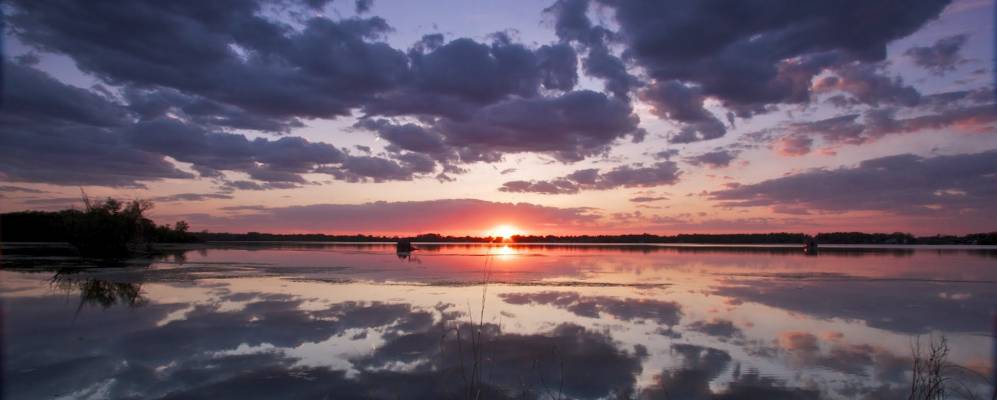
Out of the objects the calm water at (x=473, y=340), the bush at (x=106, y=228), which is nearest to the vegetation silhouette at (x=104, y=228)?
the bush at (x=106, y=228)

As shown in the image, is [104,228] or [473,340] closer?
[473,340]

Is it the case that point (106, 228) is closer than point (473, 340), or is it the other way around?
point (473, 340)

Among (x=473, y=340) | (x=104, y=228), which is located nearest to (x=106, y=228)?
(x=104, y=228)

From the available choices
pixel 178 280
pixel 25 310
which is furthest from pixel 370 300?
pixel 178 280

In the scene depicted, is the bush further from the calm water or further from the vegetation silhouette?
the calm water

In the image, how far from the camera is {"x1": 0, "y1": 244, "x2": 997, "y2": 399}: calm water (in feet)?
25.3

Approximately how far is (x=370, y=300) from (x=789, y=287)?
50.4ft

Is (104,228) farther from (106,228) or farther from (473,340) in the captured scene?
A: (473,340)

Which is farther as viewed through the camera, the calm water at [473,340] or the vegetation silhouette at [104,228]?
the vegetation silhouette at [104,228]

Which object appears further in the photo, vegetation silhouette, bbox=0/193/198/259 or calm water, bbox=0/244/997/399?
vegetation silhouette, bbox=0/193/198/259

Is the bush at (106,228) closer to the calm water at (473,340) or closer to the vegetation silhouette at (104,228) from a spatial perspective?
the vegetation silhouette at (104,228)

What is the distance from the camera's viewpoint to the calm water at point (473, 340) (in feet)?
25.3

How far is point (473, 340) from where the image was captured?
5.71 m

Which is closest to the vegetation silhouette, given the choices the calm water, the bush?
the bush
